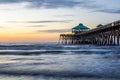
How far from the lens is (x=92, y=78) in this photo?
1229cm

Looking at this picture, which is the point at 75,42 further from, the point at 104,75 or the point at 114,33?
the point at 104,75

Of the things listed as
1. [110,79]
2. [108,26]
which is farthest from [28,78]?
[108,26]

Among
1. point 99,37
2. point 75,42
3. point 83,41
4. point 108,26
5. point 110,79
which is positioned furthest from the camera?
point 75,42

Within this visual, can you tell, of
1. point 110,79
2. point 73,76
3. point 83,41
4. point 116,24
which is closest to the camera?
point 110,79

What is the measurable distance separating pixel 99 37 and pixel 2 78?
72.9 meters

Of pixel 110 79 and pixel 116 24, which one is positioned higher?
A: pixel 116 24

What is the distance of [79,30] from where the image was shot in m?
118

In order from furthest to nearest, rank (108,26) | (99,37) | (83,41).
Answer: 1. (83,41)
2. (99,37)
3. (108,26)

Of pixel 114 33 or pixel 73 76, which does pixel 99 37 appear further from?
pixel 73 76

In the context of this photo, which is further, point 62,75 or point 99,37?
point 99,37

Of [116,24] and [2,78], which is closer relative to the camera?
[2,78]

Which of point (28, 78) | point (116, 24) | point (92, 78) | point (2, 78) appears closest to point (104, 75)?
point (92, 78)

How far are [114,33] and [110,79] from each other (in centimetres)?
5236

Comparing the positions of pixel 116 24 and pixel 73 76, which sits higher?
pixel 116 24
